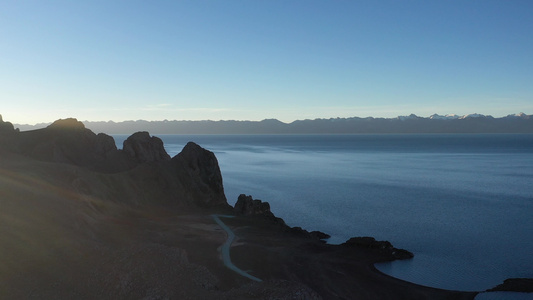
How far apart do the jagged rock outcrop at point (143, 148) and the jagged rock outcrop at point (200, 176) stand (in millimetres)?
8500

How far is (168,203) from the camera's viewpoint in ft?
264

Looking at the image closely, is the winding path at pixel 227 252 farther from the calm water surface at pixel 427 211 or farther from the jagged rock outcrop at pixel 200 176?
the calm water surface at pixel 427 211

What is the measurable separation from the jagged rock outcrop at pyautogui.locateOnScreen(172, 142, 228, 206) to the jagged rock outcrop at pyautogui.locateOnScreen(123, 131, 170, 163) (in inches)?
335

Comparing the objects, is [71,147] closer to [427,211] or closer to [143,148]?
[143,148]

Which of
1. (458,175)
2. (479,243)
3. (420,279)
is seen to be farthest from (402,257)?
(458,175)

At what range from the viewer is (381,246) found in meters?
60.7

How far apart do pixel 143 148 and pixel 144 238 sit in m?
45.3

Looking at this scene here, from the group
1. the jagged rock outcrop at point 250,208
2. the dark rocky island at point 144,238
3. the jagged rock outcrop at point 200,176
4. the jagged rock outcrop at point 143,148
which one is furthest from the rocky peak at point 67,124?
the jagged rock outcrop at point 250,208

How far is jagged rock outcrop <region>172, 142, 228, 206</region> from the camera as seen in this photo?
8606 cm

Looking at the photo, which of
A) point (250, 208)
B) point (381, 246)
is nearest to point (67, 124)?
point (250, 208)

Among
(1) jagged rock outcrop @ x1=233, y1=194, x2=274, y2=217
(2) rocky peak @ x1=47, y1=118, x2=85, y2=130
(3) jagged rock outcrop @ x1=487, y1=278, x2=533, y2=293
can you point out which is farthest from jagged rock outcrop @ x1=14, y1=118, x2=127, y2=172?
(3) jagged rock outcrop @ x1=487, y1=278, x2=533, y2=293

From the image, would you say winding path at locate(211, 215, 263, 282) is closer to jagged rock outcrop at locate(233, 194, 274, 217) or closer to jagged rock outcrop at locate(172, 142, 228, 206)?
jagged rock outcrop at locate(233, 194, 274, 217)

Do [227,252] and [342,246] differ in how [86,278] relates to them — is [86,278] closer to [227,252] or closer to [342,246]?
[227,252]

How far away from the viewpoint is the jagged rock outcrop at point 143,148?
9362 centimetres
